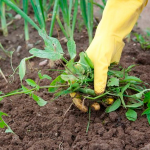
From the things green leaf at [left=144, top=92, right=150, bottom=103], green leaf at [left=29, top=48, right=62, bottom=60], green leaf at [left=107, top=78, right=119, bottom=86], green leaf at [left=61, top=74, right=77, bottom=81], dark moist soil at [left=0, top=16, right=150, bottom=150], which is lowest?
dark moist soil at [left=0, top=16, right=150, bottom=150]

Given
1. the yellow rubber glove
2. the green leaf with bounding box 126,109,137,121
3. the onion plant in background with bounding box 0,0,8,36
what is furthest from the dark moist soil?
the onion plant in background with bounding box 0,0,8,36

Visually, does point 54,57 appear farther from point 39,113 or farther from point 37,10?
point 37,10

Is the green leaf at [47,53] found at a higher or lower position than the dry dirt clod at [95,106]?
higher

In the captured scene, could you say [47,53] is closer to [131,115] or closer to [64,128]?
[64,128]

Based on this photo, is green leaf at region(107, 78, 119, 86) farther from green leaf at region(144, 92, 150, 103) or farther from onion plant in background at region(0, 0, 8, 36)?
onion plant in background at region(0, 0, 8, 36)

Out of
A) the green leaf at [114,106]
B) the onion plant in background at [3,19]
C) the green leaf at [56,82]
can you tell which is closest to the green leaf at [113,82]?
the green leaf at [114,106]

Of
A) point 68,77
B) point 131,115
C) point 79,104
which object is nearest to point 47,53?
point 68,77

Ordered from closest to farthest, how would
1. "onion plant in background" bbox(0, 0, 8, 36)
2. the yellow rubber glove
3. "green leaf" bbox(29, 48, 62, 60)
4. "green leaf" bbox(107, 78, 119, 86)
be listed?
"green leaf" bbox(29, 48, 62, 60) → "green leaf" bbox(107, 78, 119, 86) → the yellow rubber glove → "onion plant in background" bbox(0, 0, 8, 36)

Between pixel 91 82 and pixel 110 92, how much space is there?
0.10 metres

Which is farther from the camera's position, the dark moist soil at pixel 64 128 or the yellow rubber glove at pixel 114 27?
the yellow rubber glove at pixel 114 27

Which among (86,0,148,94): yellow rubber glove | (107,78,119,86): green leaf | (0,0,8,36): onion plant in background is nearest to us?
(107,78,119,86): green leaf

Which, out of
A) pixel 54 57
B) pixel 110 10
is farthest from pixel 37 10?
pixel 54 57

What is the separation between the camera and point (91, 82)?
128 centimetres

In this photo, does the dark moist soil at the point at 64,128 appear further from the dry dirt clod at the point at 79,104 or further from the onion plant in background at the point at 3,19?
the onion plant in background at the point at 3,19
